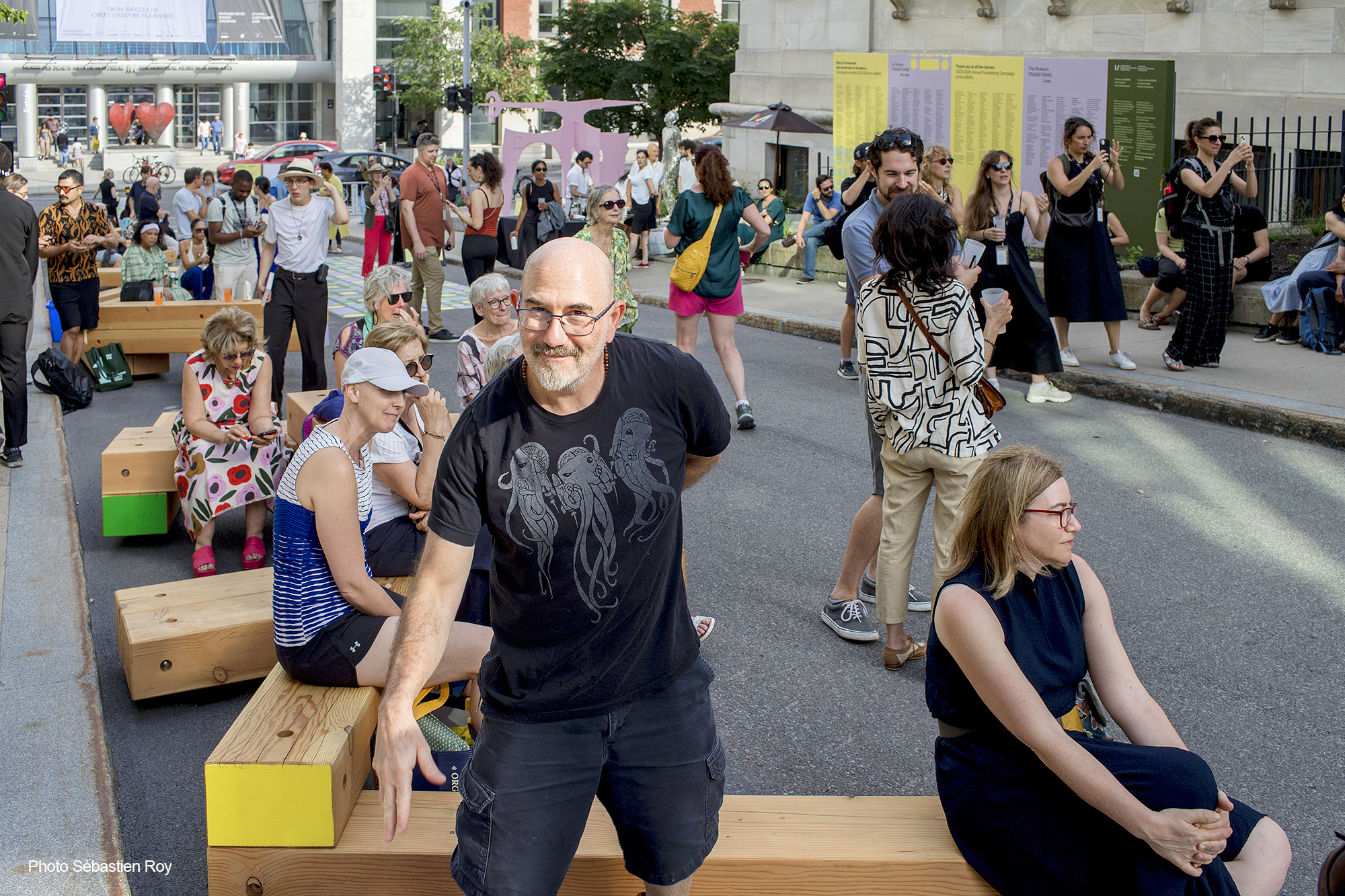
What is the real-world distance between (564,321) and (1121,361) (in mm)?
8362

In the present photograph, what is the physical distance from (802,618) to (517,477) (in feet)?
10.5

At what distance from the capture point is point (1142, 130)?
13.3 m

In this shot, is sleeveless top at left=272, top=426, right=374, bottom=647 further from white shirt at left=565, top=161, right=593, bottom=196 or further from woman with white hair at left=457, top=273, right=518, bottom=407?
white shirt at left=565, top=161, right=593, bottom=196

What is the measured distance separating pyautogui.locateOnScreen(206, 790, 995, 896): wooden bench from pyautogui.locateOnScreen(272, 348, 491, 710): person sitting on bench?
64 centimetres

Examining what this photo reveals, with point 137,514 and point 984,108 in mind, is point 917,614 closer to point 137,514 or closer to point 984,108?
point 137,514

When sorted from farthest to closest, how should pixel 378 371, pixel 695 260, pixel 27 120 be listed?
pixel 27 120
pixel 695 260
pixel 378 371

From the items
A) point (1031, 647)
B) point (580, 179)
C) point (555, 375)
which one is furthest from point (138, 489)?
point (580, 179)

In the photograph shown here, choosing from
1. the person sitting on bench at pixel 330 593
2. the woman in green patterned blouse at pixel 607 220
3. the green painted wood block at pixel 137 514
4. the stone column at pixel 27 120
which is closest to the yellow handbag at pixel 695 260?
the woman in green patterned blouse at pixel 607 220

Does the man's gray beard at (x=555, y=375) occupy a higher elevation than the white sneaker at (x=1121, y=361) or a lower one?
higher

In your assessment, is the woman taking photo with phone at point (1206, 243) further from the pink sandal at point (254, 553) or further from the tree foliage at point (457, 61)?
the tree foliage at point (457, 61)

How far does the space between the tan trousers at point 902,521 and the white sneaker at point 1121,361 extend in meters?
5.73

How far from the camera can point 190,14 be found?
57.6 m

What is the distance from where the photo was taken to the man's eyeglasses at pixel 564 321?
8.35ft

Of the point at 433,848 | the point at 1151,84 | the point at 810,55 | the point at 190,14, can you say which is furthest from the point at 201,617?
the point at 190,14
